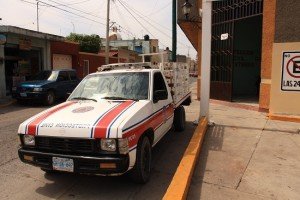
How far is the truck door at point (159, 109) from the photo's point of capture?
19.2 ft

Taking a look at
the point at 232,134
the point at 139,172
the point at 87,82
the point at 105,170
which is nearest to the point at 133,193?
the point at 139,172

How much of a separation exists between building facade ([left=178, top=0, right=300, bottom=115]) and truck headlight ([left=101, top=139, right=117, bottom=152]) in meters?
7.89

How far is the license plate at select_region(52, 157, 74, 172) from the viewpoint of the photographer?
14.5ft

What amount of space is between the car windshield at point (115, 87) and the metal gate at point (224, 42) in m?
8.45

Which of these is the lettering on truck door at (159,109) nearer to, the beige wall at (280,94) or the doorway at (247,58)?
the beige wall at (280,94)

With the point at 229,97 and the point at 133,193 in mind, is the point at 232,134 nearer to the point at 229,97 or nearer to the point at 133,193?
the point at 133,193

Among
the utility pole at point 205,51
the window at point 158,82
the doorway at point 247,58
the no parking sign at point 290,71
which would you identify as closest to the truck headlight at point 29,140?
the window at point 158,82

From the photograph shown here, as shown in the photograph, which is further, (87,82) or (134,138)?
(87,82)

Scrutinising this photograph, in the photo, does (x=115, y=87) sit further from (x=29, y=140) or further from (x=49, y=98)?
(x=49, y=98)

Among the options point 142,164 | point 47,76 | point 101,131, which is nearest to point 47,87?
point 47,76

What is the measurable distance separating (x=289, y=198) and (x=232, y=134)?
3.77 m

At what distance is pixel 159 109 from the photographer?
19.8 ft

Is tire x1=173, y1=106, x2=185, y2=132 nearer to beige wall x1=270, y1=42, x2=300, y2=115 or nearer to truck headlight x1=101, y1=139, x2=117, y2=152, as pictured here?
beige wall x1=270, y1=42, x2=300, y2=115

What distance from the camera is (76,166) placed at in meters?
4.39
